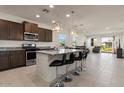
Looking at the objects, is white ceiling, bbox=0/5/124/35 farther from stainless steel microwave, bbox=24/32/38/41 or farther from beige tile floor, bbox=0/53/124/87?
beige tile floor, bbox=0/53/124/87

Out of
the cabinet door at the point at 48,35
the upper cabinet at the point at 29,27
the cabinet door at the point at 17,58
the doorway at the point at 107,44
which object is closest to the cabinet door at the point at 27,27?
the upper cabinet at the point at 29,27

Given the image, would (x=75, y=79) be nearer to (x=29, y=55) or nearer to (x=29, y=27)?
(x=29, y=55)

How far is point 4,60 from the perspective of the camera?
490 cm

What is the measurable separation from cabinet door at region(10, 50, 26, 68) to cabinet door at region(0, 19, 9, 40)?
0.79m

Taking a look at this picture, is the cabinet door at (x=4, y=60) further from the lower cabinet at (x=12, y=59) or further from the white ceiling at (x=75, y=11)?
the white ceiling at (x=75, y=11)

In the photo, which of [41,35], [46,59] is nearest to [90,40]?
[41,35]

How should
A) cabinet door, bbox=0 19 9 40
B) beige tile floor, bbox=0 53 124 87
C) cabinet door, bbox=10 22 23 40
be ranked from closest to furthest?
beige tile floor, bbox=0 53 124 87 < cabinet door, bbox=0 19 9 40 < cabinet door, bbox=10 22 23 40

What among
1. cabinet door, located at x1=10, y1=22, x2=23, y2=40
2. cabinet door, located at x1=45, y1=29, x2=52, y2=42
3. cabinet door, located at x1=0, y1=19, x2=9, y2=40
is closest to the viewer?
cabinet door, located at x1=0, y1=19, x2=9, y2=40

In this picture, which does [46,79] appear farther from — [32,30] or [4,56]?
[32,30]

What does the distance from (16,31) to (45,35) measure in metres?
2.28

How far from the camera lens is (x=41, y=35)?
7.30 m

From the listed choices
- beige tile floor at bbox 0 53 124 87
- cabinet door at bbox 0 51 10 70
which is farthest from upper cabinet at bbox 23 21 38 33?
beige tile floor at bbox 0 53 124 87

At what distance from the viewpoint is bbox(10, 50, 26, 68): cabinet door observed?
521cm
